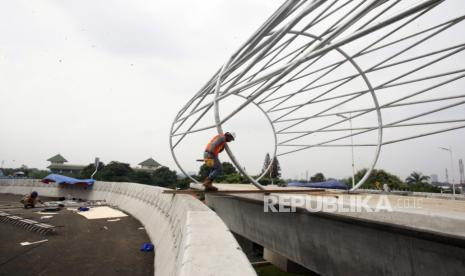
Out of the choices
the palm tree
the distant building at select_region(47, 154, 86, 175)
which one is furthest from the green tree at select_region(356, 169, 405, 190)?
the distant building at select_region(47, 154, 86, 175)

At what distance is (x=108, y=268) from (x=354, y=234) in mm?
7038

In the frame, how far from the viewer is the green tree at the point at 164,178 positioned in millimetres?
70438

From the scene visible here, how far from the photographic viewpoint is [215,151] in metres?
8.71

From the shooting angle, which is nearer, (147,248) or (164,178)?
(147,248)

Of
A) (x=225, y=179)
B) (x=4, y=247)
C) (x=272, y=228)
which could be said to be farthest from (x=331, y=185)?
(x=225, y=179)

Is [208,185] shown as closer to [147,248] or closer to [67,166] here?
[147,248]

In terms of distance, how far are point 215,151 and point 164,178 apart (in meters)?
67.0

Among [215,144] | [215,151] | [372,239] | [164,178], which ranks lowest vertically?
[164,178]

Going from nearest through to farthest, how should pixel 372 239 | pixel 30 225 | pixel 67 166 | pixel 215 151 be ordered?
1. pixel 372 239
2. pixel 215 151
3. pixel 30 225
4. pixel 67 166

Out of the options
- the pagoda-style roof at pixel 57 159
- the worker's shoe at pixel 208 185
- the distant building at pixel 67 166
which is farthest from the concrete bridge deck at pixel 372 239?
Answer: the pagoda-style roof at pixel 57 159

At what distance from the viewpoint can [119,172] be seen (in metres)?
67.2

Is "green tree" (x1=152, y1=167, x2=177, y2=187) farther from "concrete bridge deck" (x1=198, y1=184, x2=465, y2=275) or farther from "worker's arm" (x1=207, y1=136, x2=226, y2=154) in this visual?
"concrete bridge deck" (x1=198, y1=184, x2=465, y2=275)
